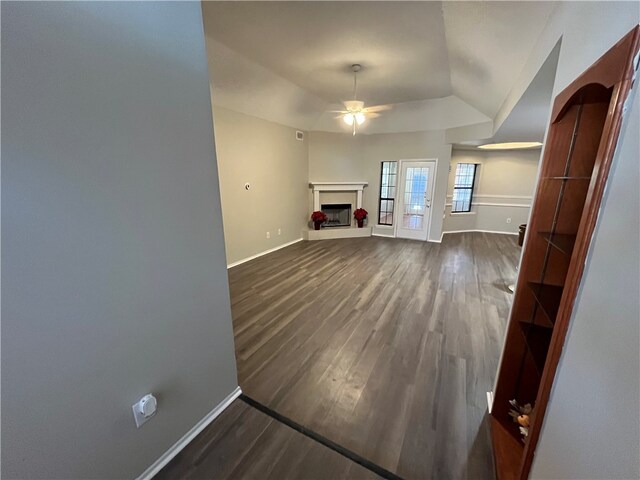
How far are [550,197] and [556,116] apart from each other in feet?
1.23

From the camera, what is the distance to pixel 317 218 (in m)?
5.96

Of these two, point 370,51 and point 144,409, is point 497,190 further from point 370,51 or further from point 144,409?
point 144,409

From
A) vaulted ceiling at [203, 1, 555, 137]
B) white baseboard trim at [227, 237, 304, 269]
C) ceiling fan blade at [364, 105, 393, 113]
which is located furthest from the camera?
ceiling fan blade at [364, 105, 393, 113]

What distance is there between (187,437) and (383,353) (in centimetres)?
153

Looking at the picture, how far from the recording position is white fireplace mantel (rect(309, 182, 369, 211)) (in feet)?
19.9

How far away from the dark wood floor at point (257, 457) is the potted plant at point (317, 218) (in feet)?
15.4

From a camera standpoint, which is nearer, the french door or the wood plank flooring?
the wood plank flooring

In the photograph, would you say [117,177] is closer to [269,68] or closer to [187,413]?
[187,413]

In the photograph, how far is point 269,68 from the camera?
3.46 m

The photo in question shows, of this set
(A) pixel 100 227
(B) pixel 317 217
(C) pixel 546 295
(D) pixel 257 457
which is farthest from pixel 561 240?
(B) pixel 317 217

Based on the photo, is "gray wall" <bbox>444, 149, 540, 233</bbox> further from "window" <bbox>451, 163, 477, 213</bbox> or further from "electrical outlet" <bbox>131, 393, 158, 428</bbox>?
"electrical outlet" <bbox>131, 393, 158, 428</bbox>

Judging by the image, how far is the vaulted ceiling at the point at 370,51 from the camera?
6.77 feet

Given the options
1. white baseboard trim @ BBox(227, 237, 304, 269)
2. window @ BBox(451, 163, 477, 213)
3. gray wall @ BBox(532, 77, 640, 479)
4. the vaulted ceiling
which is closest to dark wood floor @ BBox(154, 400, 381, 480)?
gray wall @ BBox(532, 77, 640, 479)

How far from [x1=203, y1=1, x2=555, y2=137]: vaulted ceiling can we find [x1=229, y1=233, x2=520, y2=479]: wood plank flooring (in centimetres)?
248
